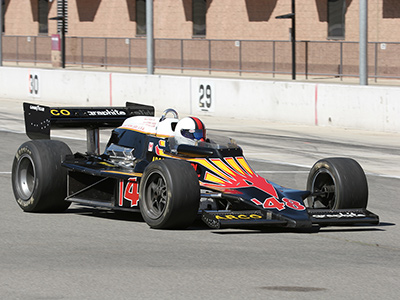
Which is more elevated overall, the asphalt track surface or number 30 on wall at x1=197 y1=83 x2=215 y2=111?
number 30 on wall at x1=197 y1=83 x2=215 y2=111

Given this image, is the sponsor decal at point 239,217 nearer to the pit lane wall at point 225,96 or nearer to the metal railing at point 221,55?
the pit lane wall at point 225,96

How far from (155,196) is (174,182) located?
593mm

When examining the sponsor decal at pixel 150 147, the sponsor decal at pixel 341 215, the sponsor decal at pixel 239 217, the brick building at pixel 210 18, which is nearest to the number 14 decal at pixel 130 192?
the sponsor decal at pixel 150 147

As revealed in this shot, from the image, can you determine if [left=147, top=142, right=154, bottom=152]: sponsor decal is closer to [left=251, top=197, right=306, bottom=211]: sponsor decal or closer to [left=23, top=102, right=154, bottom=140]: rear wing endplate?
[left=23, top=102, right=154, bottom=140]: rear wing endplate

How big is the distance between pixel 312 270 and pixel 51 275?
2.14 m

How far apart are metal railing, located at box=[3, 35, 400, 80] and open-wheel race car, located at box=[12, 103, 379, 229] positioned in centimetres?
2133

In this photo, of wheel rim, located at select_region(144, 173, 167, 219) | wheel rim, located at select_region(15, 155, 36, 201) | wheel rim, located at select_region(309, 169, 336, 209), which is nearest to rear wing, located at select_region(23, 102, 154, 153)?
wheel rim, located at select_region(15, 155, 36, 201)

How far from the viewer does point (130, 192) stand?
34.2ft

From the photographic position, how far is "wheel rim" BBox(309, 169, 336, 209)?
10680mm

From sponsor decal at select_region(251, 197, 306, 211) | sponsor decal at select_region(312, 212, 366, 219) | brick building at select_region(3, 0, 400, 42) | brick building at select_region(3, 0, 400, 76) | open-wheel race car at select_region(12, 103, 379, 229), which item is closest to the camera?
open-wheel race car at select_region(12, 103, 379, 229)

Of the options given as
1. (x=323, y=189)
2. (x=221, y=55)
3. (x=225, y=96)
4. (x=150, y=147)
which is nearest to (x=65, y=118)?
(x=150, y=147)

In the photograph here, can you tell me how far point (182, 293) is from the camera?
724 centimetres

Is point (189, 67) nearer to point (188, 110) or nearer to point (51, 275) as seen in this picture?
point (188, 110)

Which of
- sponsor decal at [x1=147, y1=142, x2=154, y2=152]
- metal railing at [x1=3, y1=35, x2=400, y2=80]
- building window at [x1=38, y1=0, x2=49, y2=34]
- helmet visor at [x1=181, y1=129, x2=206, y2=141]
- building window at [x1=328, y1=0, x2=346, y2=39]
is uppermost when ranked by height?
building window at [x1=38, y1=0, x2=49, y2=34]
